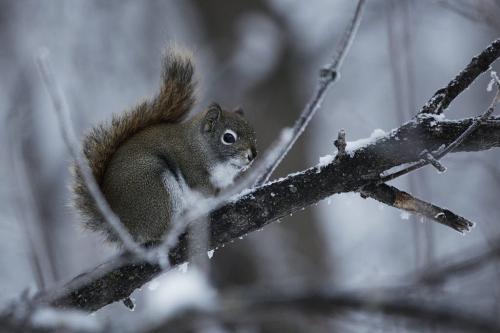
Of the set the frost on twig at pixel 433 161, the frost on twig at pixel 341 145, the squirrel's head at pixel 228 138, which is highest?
the squirrel's head at pixel 228 138

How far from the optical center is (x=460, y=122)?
1.56 meters

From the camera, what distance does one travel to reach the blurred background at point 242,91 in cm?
357

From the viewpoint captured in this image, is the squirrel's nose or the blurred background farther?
the blurred background

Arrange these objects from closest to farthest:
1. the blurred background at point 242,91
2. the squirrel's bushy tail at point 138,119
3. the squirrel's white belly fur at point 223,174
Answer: the squirrel's bushy tail at point 138,119 < the squirrel's white belly fur at point 223,174 < the blurred background at point 242,91

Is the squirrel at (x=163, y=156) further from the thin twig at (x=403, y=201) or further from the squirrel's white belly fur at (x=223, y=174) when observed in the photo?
the thin twig at (x=403, y=201)

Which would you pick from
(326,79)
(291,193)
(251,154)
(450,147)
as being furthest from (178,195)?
(450,147)

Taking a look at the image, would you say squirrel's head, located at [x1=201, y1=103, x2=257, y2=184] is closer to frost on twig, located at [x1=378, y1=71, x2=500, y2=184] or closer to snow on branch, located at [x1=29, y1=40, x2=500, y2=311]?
snow on branch, located at [x1=29, y1=40, x2=500, y2=311]

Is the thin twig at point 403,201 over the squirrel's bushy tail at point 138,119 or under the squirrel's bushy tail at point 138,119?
under

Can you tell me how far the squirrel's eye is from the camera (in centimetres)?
259

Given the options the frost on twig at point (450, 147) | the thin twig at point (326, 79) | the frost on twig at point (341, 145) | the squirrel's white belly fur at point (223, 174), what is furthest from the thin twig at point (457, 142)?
the squirrel's white belly fur at point (223, 174)

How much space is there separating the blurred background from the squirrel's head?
0.16 m

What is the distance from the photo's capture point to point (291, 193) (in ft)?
5.49

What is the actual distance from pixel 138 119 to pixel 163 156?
18cm

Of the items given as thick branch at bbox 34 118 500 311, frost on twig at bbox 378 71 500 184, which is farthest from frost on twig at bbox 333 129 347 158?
frost on twig at bbox 378 71 500 184
